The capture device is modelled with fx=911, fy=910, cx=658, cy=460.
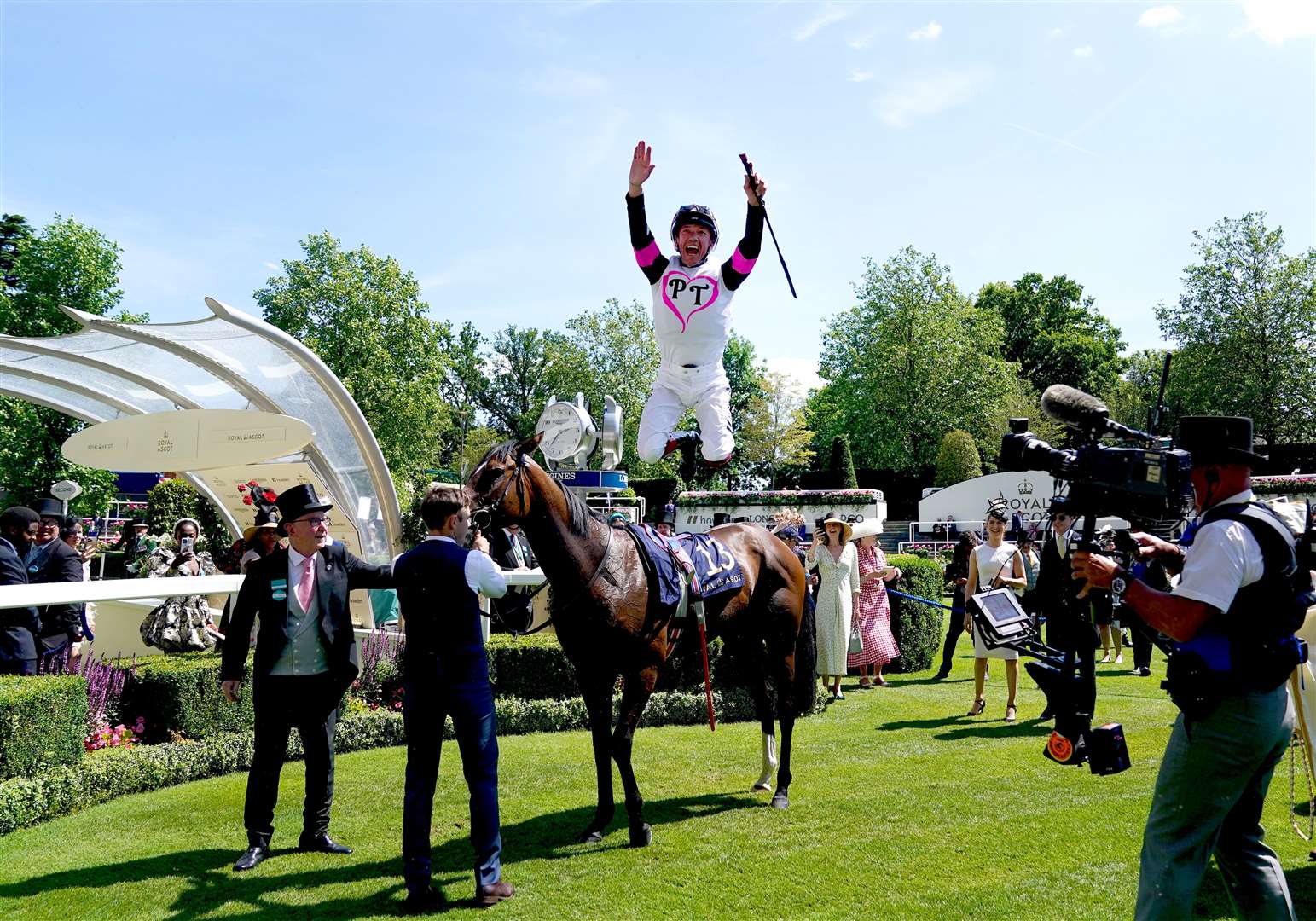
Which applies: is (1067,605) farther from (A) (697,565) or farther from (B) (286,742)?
(B) (286,742)

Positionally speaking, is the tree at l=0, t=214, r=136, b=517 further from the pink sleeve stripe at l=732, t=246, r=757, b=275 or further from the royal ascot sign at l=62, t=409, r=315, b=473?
the pink sleeve stripe at l=732, t=246, r=757, b=275

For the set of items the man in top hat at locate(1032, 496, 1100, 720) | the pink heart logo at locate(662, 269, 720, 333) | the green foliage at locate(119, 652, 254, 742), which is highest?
the pink heart logo at locate(662, 269, 720, 333)

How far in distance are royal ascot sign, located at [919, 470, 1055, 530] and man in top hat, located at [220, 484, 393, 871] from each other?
82.1ft

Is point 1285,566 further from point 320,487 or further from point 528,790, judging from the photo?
point 320,487

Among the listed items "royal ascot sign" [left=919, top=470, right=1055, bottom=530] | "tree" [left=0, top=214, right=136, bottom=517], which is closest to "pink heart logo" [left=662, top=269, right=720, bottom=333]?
"royal ascot sign" [left=919, top=470, right=1055, bottom=530]

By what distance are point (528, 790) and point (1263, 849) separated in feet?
14.7

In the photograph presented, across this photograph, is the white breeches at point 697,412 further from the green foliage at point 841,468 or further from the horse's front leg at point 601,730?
the green foliage at point 841,468

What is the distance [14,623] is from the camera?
6410 mm

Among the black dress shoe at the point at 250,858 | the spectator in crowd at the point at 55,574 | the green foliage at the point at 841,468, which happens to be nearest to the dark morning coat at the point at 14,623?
the spectator in crowd at the point at 55,574

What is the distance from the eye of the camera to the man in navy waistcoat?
14.3ft

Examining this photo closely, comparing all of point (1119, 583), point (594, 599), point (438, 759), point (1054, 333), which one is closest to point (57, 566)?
point (438, 759)

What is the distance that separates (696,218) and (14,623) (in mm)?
5672

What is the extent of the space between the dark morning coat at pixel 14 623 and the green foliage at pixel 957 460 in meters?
36.8

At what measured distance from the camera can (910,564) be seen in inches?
519
